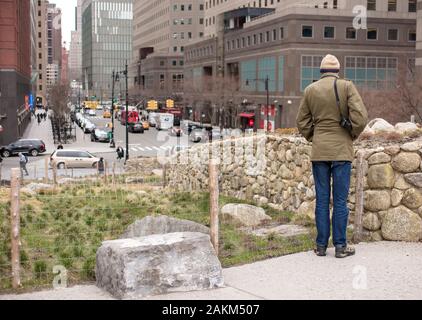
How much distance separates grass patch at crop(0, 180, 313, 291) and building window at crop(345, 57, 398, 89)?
198ft

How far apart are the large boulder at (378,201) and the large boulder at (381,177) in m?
0.09

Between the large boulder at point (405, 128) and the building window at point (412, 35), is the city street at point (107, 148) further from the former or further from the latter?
the building window at point (412, 35)

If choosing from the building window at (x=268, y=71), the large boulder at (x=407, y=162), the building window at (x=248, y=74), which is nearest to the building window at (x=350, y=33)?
the building window at (x=268, y=71)

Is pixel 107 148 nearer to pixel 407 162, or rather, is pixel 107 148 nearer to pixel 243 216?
pixel 243 216

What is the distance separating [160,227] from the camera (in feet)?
27.1

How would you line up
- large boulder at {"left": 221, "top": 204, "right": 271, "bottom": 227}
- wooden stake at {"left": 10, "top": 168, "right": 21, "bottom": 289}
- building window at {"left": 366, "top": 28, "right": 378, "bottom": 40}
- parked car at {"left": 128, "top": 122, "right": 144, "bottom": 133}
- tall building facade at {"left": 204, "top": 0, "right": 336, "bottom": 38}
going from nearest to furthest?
wooden stake at {"left": 10, "top": 168, "right": 21, "bottom": 289}, large boulder at {"left": 221, "top": 204, "right": 271, "bottom": 227}, building window at {"left": 366, "top": 28, "right": 378, "bottom": 40}, tall building facade at {"left": 204, "top": 0, "right": 336, "bottom": 38}, parked car at {"left": 128, "top": 122, "right": 144, "bottom": 133}

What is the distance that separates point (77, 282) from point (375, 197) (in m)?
4.25

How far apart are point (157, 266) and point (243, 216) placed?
4806mm

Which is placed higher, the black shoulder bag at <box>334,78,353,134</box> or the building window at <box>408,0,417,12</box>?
the building window at <box>408,0,417,12</box>

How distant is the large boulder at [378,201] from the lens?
8797 millimetres

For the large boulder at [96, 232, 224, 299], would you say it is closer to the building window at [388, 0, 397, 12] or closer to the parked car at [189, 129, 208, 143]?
the parked car at [189, 129, 208, 143]

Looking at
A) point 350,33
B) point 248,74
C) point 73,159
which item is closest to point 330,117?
point 73,159

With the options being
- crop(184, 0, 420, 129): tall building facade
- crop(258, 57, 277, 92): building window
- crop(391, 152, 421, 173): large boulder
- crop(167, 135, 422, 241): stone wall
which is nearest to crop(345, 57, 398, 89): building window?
crop(184, 0, 420, 129): tall building facade

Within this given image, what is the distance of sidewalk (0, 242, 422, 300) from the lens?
21.0 feet
